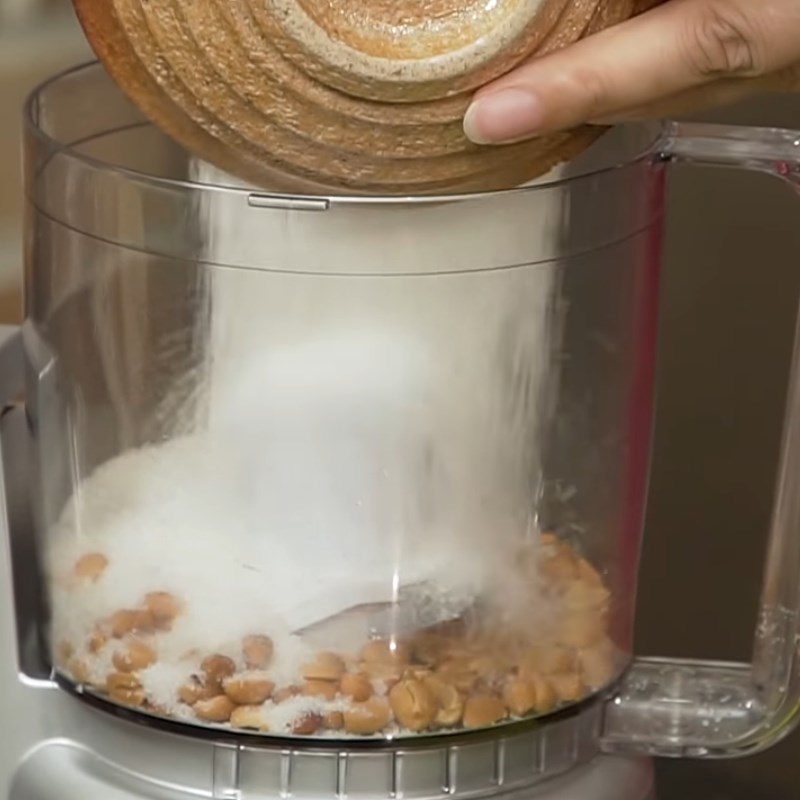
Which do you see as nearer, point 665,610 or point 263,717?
point 263,717

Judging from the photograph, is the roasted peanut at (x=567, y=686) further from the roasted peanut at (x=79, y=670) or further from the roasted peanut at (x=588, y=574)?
the roasted peanut at (x=79, y=670)

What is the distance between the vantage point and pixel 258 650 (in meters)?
0.48

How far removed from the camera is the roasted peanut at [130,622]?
0.50 meters

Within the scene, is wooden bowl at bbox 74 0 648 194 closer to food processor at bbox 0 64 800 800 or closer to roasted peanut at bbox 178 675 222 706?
food processor at bbox 0 64 800 800

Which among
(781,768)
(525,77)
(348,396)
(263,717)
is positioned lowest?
(781,768)

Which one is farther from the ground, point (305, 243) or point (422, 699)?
point (305, 243)

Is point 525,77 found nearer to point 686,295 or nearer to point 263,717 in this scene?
point 263,717

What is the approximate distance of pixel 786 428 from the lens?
524mm

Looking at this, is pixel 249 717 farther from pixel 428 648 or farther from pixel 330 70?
pixel 330 70

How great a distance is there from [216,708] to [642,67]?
0.24 m

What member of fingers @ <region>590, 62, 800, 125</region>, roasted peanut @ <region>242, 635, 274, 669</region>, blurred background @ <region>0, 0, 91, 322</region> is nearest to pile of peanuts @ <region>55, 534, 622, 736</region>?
roasted peanut @ <region>242, 635, 274, 669</region>

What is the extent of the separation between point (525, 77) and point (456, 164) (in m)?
0.04

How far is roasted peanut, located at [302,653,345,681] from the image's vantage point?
19.0 inches

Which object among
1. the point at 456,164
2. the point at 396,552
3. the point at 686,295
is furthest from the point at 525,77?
the point at 686,295
